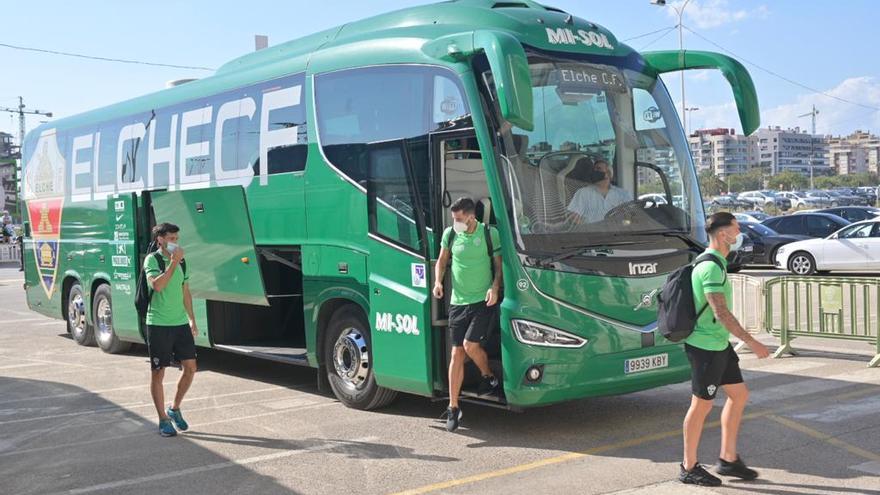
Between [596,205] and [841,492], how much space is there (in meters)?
2.88

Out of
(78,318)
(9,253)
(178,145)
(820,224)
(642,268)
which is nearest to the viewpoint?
(642,268)

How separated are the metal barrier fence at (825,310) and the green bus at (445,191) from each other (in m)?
3.85

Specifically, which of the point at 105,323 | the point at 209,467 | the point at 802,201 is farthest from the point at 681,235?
the point at 802,201

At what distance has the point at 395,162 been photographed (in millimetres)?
8352

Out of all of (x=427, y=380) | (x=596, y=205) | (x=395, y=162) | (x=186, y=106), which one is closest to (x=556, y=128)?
(x=596, y=205)

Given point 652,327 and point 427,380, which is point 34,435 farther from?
point 652,327

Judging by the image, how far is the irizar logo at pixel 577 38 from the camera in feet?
26.2

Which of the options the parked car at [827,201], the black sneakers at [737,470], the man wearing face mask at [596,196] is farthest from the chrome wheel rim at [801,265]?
the parked car at [827,201]

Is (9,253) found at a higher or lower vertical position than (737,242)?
lower

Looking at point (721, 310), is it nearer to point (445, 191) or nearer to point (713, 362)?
point (713, 362)

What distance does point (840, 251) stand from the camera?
23.5 metres

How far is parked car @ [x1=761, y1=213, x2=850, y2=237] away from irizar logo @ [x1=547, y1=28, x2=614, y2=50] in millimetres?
21164

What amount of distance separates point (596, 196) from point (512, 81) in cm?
161

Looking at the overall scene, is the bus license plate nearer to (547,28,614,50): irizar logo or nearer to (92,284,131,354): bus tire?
(547,28,614,50): irizar logo
